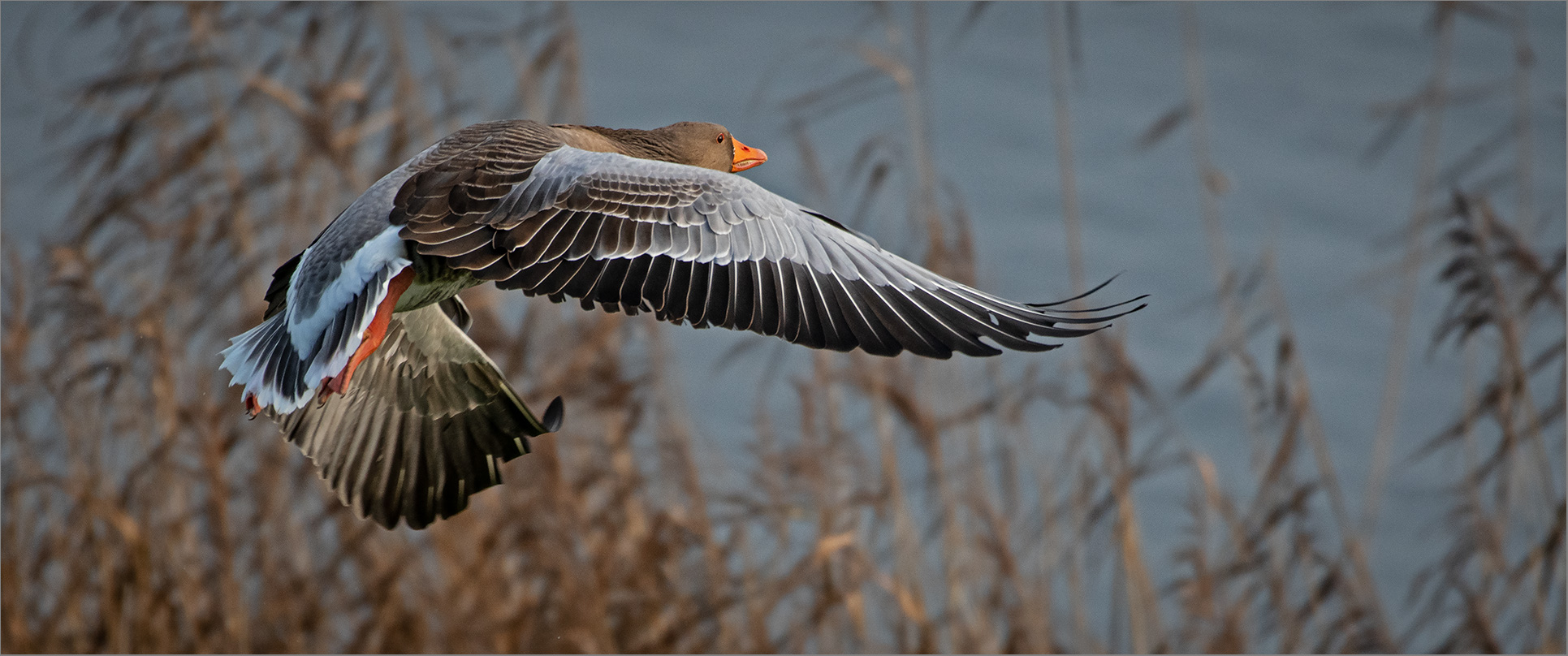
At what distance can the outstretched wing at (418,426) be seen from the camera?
3.30 metres

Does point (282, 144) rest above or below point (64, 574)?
above

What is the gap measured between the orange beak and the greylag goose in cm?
49

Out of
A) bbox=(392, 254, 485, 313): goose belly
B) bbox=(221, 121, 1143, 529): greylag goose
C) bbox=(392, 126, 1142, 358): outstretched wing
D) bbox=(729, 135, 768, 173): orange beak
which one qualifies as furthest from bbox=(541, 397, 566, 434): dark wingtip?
bbox=(729, 135, 768, 173): orange beak

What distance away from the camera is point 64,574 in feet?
13.7

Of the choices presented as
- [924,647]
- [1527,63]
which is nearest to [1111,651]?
[924,647]

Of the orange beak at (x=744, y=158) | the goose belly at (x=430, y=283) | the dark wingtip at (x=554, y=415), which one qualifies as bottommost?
the dark wingtip at (x=554, y=415)

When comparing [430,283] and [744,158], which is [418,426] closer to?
[430,283]

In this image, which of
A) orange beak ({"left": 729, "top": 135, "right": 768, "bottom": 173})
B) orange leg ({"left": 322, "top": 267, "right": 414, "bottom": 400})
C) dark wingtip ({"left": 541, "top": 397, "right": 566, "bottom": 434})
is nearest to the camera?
orange leg ({"left": 322, "top": 267, "right": 414, "bottom": 400})

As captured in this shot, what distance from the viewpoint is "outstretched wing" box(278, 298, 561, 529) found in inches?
130

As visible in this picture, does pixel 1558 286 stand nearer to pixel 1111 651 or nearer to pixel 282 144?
pixel 1111 651

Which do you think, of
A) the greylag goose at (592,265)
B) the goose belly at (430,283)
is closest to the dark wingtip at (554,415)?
the greylag goose at (592,265)

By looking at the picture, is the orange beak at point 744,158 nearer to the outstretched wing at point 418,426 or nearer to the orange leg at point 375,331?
the outstretched wing at point 418,426

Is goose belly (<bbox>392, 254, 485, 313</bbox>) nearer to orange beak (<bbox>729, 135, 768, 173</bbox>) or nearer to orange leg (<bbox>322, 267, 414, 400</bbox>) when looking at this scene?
orange leg (<bbox>322, 267, 414, 400</bbox>)

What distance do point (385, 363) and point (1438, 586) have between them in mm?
2820
